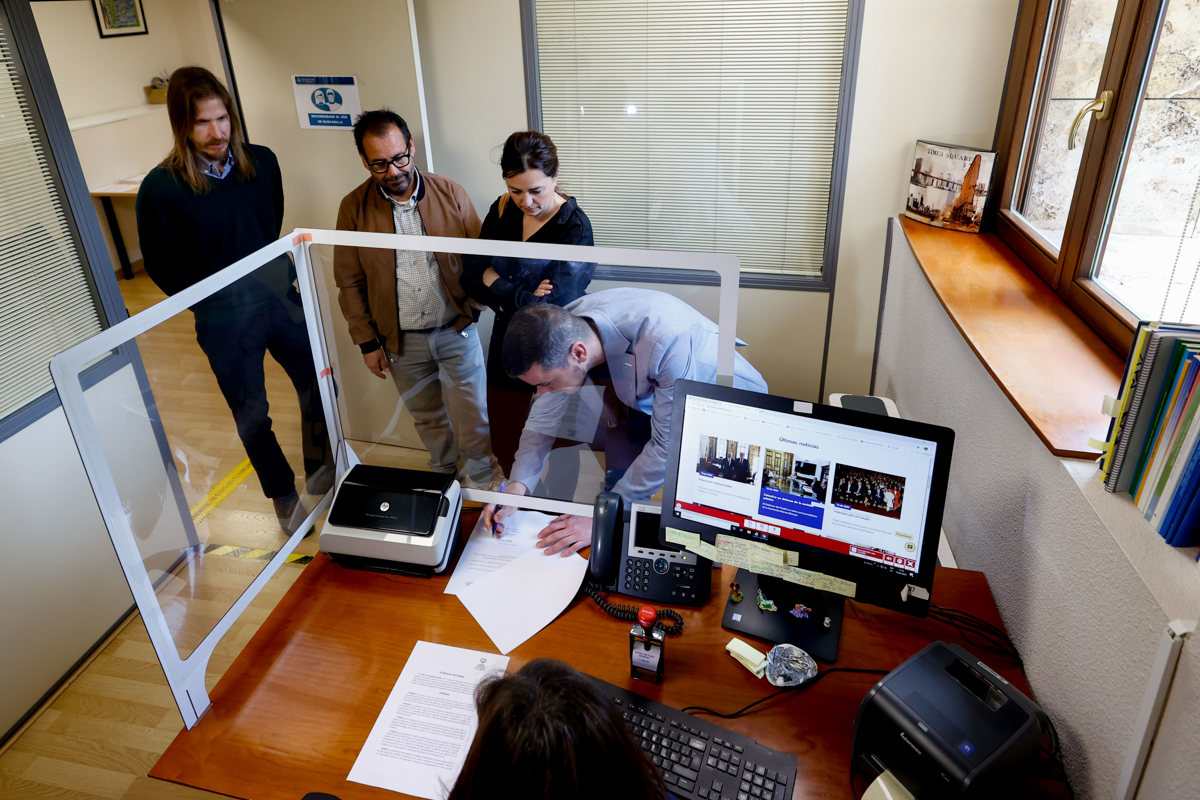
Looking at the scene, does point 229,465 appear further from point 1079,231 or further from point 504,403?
point 1079,231

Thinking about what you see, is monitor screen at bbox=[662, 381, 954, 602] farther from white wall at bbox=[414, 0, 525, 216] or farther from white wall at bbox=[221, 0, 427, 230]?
white wall at bbox=[221, 0, 427, 230]

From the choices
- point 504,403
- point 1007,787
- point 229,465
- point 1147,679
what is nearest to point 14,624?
point 229,465

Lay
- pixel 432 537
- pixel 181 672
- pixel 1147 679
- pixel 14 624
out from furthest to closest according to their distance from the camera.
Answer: pixel 14 624, pixel 432 537, pixel 181 672, pixel 1147 679

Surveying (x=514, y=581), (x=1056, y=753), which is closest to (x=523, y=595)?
(x=514, y=581)

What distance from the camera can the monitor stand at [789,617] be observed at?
1424 millimetres

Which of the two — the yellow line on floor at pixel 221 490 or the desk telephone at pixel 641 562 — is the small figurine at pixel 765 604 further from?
the yellow line on floor at pixel 221 490

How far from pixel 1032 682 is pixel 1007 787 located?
0.32 meters

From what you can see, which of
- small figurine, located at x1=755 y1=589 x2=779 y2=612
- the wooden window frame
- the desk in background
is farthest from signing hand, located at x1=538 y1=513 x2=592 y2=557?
the desk in background

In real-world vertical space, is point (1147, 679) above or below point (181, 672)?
above

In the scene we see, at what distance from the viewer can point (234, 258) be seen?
9.10 ft

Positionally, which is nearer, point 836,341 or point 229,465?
point 229,465

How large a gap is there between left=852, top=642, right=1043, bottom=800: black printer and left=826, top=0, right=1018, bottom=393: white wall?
7.09ft

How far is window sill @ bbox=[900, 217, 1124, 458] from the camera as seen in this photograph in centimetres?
135

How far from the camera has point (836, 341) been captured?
3.23 meters
